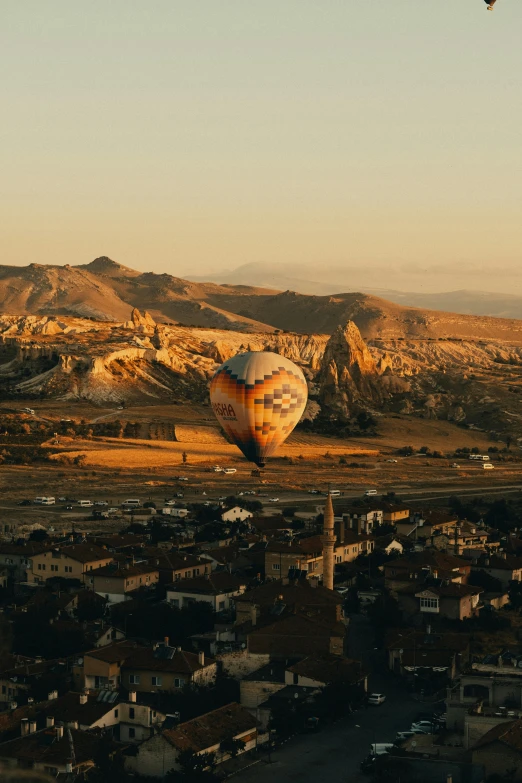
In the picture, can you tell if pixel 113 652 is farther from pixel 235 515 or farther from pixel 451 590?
pixel 235 515

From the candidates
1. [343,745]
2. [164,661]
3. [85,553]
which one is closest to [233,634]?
[164,661]

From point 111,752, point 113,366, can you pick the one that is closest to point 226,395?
point 111,752

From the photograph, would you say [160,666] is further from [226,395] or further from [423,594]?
[226,395]

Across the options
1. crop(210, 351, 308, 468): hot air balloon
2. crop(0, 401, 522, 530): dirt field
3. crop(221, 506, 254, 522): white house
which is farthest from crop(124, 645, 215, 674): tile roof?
crop(210, 351, 308, 468): hot air balloon

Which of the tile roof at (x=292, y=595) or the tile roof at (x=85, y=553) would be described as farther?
the tile roof at (x=85, y=553)

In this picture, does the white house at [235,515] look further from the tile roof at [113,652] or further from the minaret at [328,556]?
the tile roof at [113,652]

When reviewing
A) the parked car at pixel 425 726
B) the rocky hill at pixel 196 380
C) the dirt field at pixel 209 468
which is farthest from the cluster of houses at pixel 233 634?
the rocky hill at pixel 196 380
